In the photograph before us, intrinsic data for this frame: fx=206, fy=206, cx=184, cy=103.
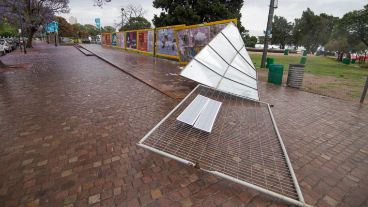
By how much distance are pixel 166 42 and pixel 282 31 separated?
73.7 m

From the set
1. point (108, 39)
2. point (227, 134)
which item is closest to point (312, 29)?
point (108, 39)

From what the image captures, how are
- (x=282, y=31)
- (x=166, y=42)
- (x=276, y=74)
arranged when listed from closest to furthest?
1. (x=276, y=74)
2. (x=166, y=42)
3. (x=282, y=31)

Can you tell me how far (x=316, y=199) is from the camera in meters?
2.64

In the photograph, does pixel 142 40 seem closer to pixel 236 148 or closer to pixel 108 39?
pixel 108 39

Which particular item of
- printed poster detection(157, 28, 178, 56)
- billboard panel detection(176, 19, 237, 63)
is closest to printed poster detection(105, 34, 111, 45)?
printed poster detection(157, 28, 178, 56)

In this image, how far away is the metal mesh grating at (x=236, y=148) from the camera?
9.67 ft

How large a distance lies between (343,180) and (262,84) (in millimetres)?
6935

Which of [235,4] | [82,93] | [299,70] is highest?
[235,4]

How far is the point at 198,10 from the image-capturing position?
2197 centimetres

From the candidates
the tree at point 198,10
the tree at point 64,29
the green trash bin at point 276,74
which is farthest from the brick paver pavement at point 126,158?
the tree at point 64,29

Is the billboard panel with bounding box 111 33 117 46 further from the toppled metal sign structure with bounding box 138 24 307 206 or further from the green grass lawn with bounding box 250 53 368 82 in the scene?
the toppled metal sign structure with bounding box 138 24 307 206

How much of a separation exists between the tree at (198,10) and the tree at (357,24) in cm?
1169

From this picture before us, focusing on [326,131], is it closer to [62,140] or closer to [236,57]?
[236,57]

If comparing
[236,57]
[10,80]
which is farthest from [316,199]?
[10,80]
